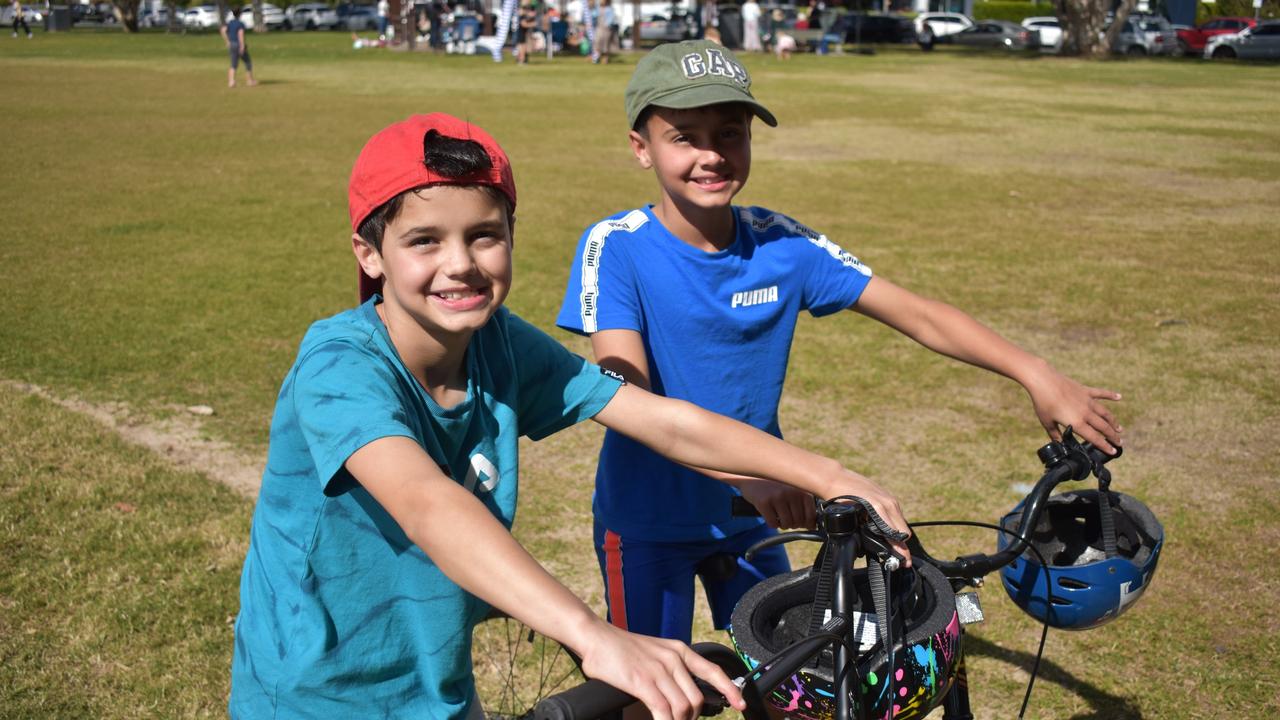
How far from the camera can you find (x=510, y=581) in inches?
66.4

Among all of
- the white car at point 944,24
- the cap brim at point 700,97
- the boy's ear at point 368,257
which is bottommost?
the boy's ear at point 368,257

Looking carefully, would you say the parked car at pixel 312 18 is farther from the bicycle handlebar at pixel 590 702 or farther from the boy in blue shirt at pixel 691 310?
the bicycle handlebar at pixel 590 702

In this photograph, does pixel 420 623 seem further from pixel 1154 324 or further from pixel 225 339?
pixel 1154 324

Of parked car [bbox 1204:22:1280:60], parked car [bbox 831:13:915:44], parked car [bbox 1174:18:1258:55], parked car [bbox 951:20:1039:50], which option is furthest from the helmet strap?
parked car [bbox 831:13:915:44]

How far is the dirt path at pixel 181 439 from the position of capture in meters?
6.17

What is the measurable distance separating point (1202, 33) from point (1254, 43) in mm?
3716

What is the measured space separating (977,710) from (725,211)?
2166 millimetres

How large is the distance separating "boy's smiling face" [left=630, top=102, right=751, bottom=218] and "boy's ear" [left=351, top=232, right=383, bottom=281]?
3.62 feet

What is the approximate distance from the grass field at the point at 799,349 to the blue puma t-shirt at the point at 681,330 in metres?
1.73

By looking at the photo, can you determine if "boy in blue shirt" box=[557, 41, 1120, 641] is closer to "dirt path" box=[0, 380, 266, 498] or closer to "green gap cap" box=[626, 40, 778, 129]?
"green gap cap" box=[626, 40, 778, 129]

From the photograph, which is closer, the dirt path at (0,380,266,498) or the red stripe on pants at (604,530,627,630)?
the red stripe on pants at (604,530,627,630)

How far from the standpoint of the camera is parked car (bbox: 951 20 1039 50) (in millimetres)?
55969

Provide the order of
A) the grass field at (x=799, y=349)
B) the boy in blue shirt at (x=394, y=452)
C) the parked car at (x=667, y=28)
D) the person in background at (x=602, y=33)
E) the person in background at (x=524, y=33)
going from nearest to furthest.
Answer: the boy in blue shirt at (x=394, y=452) < the grass field at (x=799, y=349) < the person in background at (x=524, y=33) < the person in background at (x=602, y=33) < the parked car at (x=667, y=28)

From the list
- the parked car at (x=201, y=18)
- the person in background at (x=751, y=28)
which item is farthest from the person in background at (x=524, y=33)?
the parked car at (x=201, y=18)
